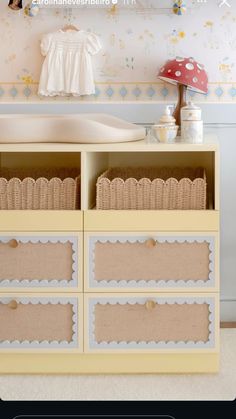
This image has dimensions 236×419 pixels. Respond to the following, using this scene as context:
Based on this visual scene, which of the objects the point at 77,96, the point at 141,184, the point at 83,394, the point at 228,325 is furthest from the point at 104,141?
the point at 228,325

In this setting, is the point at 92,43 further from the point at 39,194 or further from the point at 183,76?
the point at 39,194

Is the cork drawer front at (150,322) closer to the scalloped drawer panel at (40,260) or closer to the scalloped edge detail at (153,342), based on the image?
the scalloped edge detail at (153,342)

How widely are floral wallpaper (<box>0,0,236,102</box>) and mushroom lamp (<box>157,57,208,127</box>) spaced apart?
9 centimetres

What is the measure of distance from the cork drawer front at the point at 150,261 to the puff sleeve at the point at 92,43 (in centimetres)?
88

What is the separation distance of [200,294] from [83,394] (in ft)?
1.68

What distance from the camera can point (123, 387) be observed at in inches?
89.9

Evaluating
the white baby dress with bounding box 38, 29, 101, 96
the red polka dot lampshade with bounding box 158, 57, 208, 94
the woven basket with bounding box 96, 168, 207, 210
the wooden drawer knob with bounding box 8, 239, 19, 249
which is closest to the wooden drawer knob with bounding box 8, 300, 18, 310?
the wooden drawer knob with bounding box 8, 239, 19, 249

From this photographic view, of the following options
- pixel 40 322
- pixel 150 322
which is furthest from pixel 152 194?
pixel 40 322

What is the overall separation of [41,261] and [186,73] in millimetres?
944

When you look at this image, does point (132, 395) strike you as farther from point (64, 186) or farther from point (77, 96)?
point (77, 96)

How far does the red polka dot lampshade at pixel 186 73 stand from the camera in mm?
2713

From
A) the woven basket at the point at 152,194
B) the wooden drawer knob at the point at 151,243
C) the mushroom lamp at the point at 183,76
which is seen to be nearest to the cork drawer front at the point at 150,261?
the wooden drawer knob at the point at 151,243

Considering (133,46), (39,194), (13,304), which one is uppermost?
(133,46)

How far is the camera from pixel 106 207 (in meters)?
2.39
